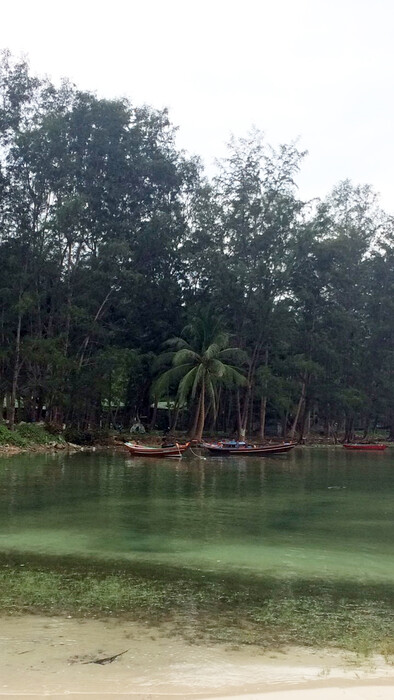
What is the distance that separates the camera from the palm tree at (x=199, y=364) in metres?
34.7

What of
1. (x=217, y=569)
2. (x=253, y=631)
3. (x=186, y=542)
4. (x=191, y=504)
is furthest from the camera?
(x=191, y=504)

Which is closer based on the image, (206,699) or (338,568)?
(206,699)

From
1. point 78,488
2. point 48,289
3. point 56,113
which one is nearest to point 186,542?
point 78,488

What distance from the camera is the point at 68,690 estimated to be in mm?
4879

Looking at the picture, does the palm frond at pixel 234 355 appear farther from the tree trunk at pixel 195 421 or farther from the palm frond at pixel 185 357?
the tree trunk at pixel 195 421

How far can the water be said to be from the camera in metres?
10.0

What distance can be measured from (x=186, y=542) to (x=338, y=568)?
2.71 metres

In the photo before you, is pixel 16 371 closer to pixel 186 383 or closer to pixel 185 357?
pixel 186 383

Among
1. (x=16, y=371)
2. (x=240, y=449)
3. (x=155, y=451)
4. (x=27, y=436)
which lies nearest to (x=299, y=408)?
(x=240, y=449)

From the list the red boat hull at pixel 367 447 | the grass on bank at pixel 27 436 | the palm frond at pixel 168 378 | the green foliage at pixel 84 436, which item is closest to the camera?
the grass on bank at pixel 27 436

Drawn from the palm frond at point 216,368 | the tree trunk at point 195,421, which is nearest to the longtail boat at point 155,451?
the palm frond at point 216,368

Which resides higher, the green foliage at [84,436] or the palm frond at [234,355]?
the palm frond at [234,355]

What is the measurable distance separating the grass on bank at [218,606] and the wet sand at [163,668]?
344mm

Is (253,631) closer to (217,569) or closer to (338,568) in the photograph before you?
(217,569)
